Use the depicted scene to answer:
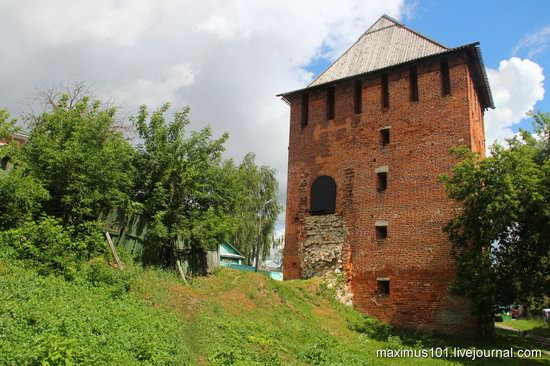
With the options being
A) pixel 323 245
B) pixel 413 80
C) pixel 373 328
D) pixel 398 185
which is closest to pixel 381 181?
pixel 398 185

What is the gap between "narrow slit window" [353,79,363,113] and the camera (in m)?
19.2

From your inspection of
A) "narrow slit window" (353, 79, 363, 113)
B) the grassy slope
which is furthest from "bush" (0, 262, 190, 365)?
"narrow slit window" (353, 79, 363, 113)

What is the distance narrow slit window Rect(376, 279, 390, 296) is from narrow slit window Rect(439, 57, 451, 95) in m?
7.74

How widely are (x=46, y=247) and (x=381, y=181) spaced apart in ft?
40.8

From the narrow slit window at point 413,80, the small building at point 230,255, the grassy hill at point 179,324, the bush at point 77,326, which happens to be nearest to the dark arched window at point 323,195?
the grassy hill at point 179,324

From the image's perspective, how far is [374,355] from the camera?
11.4 metres

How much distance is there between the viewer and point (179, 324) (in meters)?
9.19

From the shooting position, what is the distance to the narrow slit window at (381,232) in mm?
17203

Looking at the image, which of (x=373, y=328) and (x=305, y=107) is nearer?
(x=373, y=328)

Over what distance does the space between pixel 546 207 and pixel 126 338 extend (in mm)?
10885

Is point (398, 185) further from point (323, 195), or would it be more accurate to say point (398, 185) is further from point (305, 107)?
point (305, 107)

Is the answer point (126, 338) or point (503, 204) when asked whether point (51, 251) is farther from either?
point (503, 204)

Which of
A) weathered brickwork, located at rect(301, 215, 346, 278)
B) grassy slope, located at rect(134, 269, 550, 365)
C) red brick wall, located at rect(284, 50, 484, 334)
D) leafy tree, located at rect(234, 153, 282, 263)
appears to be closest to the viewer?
grassy slope, located at rect(134, 269, 550, 365)

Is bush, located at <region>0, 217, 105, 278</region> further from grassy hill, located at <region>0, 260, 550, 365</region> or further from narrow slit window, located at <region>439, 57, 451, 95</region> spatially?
narrow slit window, located at <region>439, 57, 451, 95</region>
